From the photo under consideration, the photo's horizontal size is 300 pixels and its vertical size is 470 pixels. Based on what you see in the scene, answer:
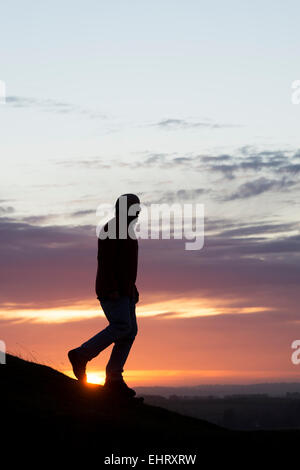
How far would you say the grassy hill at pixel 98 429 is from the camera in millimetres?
10148

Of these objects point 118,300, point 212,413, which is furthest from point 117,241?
point 212,413

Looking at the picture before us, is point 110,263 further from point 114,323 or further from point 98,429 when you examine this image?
point 98,429

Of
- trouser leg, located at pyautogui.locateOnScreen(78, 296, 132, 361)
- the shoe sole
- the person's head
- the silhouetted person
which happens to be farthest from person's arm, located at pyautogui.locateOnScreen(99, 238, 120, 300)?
the shoe sole

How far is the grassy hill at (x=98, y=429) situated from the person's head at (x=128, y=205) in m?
3.00

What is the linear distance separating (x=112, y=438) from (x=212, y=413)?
219 feet

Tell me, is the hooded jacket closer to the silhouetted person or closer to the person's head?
the silhouetted person

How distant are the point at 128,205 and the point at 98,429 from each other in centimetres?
381

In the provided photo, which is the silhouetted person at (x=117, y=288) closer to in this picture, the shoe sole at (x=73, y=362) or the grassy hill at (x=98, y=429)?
the shoe sole at (x=73, y=362)

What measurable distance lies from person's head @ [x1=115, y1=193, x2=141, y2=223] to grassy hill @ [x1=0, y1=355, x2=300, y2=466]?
300 cm

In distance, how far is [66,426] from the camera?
10.7 meters

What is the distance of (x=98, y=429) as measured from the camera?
10.7 metres

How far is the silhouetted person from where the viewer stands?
43.1 ft
